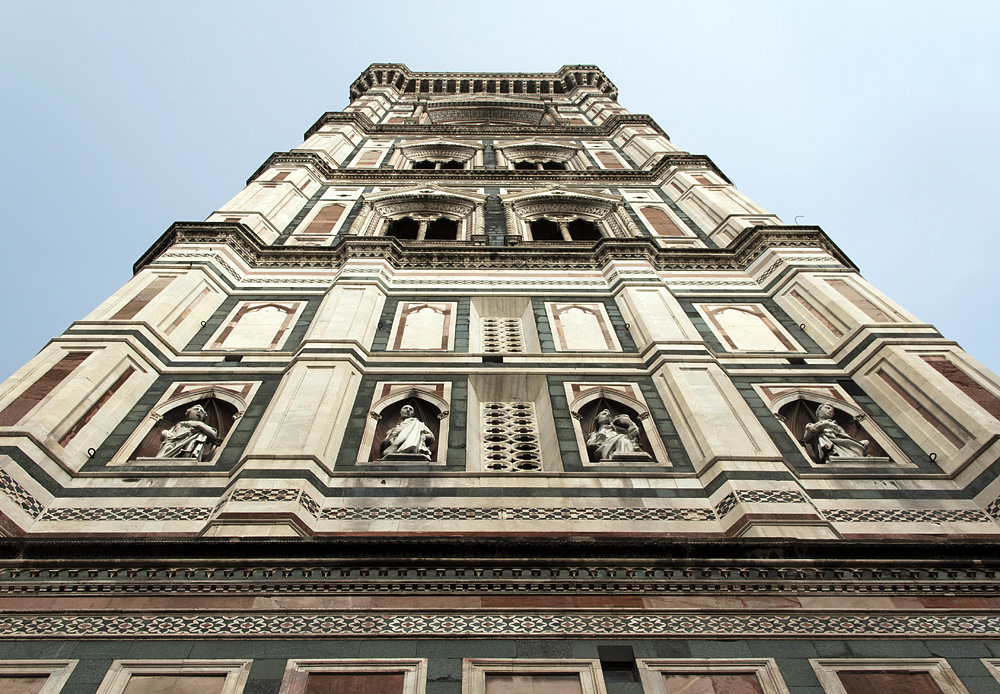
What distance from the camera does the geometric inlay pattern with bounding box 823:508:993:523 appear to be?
6992mm

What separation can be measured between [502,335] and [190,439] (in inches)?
171

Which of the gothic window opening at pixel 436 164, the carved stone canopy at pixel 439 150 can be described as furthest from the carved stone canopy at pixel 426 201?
the carved stone canopy at pixel 439 150

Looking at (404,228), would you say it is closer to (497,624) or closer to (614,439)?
(614,439)

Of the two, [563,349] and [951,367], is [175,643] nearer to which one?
[563,349]

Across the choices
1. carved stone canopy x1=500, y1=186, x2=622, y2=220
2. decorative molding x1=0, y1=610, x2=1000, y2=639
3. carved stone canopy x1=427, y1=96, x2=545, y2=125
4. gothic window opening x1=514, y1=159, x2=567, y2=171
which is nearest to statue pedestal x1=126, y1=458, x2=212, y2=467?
decorative molding x1=0, y1=610, x2=1000, y2=639

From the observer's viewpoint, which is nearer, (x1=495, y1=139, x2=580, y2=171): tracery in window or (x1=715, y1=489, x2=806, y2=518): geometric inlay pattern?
(x1=715, y1=489, x2=806, y2=518): geometric inlay pattern

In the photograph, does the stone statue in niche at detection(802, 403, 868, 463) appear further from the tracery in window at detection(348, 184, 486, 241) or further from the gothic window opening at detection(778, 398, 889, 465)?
the tracery in window at detection(348, 184, 486, 241)

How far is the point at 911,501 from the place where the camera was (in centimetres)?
725

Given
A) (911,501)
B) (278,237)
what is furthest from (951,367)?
(278,237)

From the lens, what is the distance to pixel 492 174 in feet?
65.2

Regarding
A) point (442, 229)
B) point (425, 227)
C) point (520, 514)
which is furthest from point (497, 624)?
point (442, 229)

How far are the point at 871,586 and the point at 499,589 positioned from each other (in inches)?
92.7

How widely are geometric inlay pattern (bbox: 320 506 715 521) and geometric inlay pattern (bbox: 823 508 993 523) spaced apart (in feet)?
3.49

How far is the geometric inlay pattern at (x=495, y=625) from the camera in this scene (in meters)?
5.20
